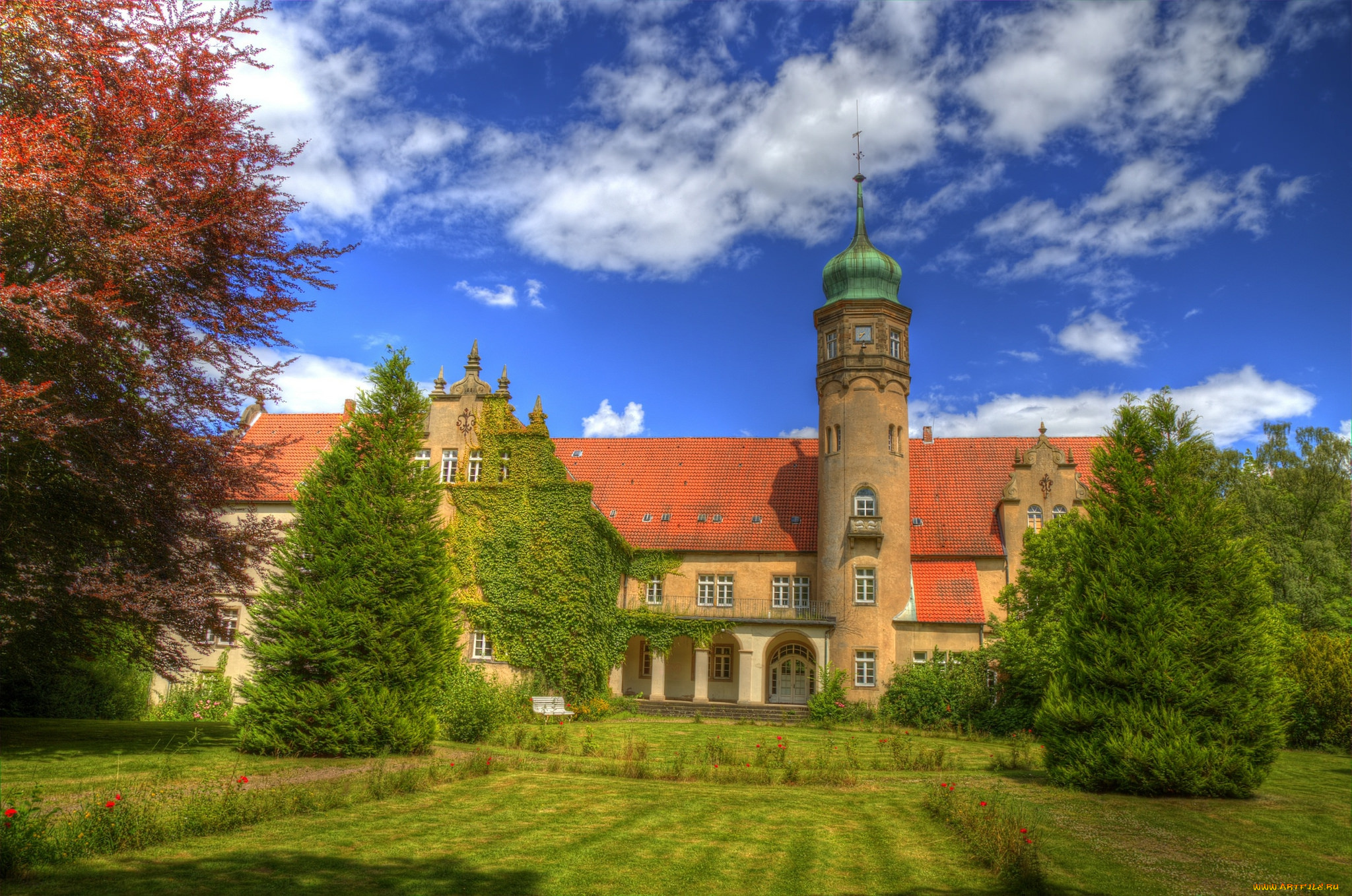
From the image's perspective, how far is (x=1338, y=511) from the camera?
38.2 meters

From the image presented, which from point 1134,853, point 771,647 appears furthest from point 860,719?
point 1134,853

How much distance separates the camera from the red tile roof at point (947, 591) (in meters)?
31.2

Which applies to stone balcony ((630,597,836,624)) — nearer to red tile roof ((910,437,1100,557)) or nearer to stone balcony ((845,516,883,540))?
stone balcony ((845,516,883,540))

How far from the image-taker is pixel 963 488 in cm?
3569

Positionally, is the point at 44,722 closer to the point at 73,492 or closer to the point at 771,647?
the point at 73,492

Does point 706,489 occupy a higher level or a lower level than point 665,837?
higher

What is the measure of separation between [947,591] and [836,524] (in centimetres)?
486

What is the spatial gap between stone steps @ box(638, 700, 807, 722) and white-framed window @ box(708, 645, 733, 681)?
11.9 feet

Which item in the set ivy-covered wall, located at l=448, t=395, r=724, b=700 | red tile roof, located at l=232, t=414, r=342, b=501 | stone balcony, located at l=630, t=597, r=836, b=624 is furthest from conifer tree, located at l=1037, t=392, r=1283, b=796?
red tile roof, located at l=232, t=414, r=342, b=501

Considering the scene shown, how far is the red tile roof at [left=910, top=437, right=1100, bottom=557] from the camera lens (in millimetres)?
33531

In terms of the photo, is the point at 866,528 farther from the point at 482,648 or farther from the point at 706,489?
the point at 482,648

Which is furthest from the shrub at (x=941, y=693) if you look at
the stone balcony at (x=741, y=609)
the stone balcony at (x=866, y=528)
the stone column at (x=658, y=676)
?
the stone column at (x=658, y=676)

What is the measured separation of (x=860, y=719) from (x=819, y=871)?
21009 millimetres

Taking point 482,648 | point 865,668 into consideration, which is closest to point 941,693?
point 865,668
